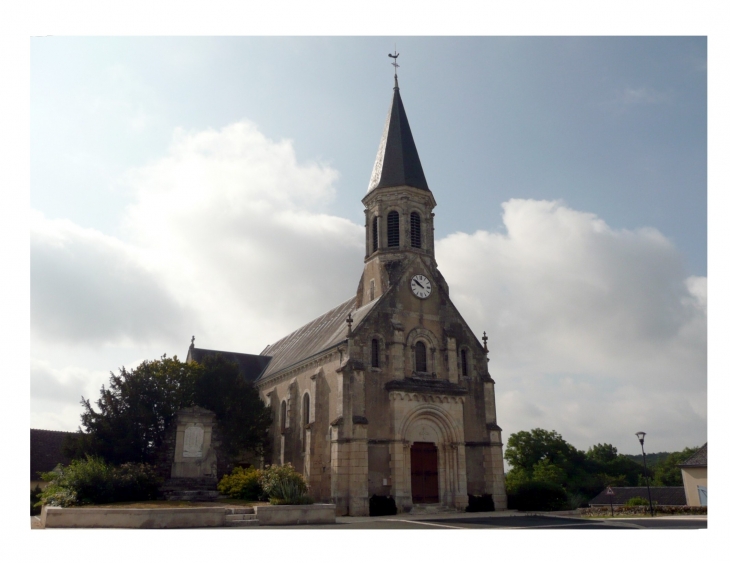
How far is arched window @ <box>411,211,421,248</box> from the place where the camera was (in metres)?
34.9

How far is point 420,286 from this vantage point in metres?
33.0

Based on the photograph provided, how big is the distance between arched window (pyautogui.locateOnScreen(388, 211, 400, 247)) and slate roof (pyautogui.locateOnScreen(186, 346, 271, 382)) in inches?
677

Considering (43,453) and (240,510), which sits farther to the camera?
(43,453)

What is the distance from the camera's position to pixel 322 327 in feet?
130

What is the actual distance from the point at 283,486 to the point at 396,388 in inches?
337

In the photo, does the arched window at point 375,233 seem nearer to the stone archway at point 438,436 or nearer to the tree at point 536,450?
the stone archway at point 438,436

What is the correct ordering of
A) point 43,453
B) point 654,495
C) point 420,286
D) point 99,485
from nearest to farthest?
point 99,485, point 420,286, point 43,453, point 654,495

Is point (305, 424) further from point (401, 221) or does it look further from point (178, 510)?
point (178, 510)

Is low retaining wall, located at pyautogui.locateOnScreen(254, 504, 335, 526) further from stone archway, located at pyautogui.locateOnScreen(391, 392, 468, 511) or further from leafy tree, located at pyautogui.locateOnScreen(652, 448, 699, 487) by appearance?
leafy tree, located at pyautogui.locateOnScreen(652, 448, 699, 487)

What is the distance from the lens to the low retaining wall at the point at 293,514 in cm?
2027

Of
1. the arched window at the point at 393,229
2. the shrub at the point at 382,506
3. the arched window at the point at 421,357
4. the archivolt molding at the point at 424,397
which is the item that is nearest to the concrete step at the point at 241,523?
the shrub at the point at 382,506

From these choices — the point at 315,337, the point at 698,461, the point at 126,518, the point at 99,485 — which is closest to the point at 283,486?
the point at 126,518

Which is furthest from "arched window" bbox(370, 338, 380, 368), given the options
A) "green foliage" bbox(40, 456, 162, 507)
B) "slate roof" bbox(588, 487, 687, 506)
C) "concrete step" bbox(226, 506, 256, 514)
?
"slate roof" bbox(588, 487, 687, 506)

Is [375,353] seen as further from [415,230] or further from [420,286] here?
[415,230]
